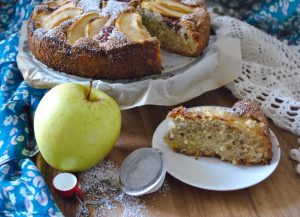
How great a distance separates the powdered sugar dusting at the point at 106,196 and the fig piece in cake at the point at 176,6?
77 centimetres

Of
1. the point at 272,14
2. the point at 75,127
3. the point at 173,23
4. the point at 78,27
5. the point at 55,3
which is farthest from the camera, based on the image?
the point at 272,14

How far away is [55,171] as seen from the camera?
141cm

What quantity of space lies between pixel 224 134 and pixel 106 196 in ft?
1.35

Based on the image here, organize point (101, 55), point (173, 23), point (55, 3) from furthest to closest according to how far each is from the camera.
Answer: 1. point (55, 3)
2. point (173, 23)
3. point (101, 55)

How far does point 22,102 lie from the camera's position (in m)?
1.62

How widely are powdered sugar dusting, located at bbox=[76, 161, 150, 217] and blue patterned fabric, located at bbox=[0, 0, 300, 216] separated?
0.12 metres

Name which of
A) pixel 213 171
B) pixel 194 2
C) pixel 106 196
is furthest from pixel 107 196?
pixel 194 2

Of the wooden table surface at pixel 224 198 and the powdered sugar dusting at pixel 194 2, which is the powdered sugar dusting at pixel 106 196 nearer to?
the wooden table surface at pixel 224 198

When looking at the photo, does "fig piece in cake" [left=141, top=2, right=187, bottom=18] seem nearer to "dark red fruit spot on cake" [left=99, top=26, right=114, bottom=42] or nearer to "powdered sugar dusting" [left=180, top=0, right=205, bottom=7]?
"powdered sugar dusting" [left=180, top=0, right=205, bottom=7]

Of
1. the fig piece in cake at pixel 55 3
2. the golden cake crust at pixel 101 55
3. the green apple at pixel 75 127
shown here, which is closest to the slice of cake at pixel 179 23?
the golden cake crust at pixel 101 55

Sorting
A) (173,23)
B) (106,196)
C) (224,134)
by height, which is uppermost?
(173,23)

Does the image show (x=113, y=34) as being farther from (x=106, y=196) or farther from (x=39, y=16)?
(x=106, y=196)

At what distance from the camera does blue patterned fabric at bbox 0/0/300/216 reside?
127 cm

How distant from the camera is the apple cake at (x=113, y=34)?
5.17 ft
